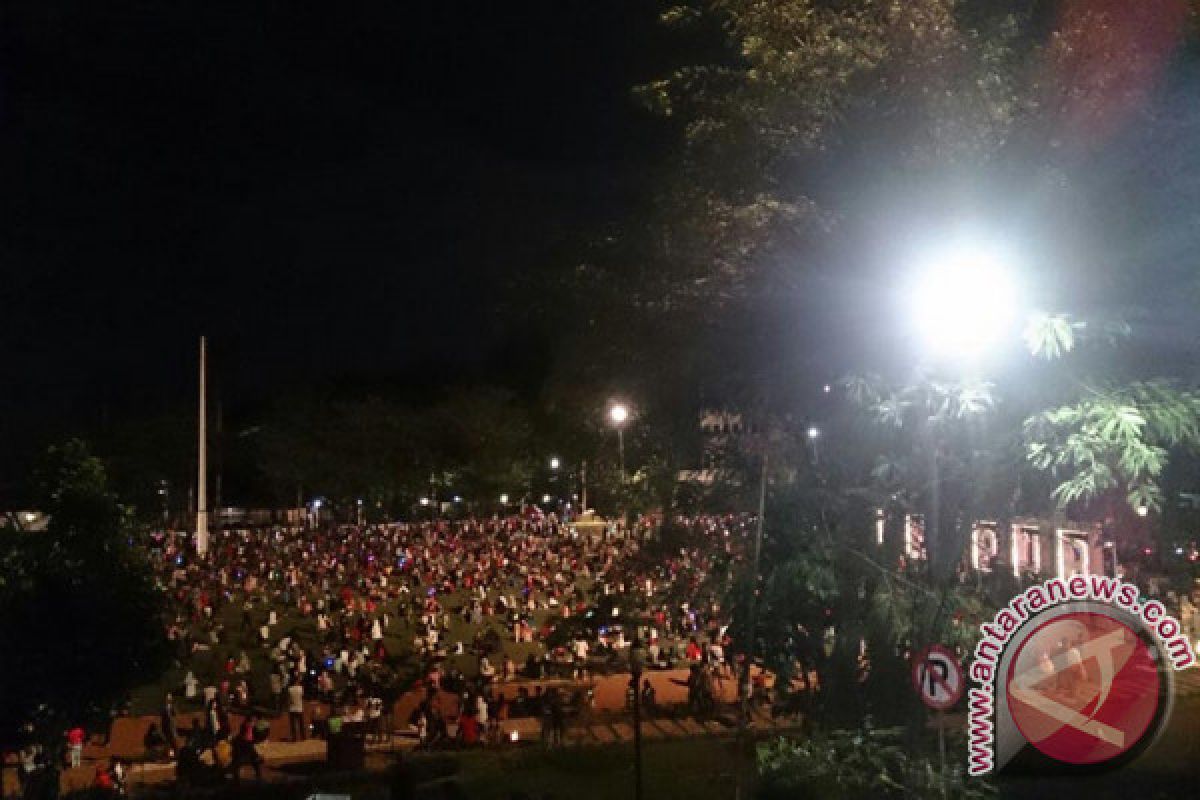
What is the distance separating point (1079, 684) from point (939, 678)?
6.78 ft

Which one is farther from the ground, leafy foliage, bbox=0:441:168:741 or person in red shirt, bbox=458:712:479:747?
leafy foliage, bbox=0:441:168:741

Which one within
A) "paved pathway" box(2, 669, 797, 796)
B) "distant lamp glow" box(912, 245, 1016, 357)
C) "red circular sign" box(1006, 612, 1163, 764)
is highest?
"distant lamp glow" box(912, 245, 1016, 357)

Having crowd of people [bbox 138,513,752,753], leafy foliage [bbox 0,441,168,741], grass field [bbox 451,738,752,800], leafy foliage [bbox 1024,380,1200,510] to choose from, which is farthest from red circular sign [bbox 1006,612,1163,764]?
leafy foliage [bbox 0,441,168,741]

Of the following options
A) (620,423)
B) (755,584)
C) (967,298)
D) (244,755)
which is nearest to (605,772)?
(244,755)

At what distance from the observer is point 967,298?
249 inches

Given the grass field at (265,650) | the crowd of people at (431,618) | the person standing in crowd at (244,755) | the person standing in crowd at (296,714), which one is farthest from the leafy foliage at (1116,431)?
the grass field at (265,650)

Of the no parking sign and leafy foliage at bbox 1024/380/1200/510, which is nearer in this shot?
leafy foliage at bbox 1024/380/1200/510

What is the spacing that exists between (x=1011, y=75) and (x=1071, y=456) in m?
2.70

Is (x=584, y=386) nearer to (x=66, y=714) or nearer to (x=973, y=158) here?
(x=973, y=158)

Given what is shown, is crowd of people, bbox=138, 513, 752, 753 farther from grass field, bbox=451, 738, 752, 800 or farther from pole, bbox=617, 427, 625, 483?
grass field, bbox=451, 738, 752, 800

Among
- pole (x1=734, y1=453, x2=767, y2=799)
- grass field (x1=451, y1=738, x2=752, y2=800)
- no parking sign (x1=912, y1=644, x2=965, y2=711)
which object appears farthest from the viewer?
grass field (x1=451, y1=738, x2=752, y2=800)

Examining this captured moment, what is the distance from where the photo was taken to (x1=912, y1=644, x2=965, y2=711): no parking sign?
21.4ft

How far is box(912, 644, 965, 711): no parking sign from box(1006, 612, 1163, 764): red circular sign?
33.9 inches

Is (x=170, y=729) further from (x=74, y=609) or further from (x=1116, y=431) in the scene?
(x=1116, y=431)
